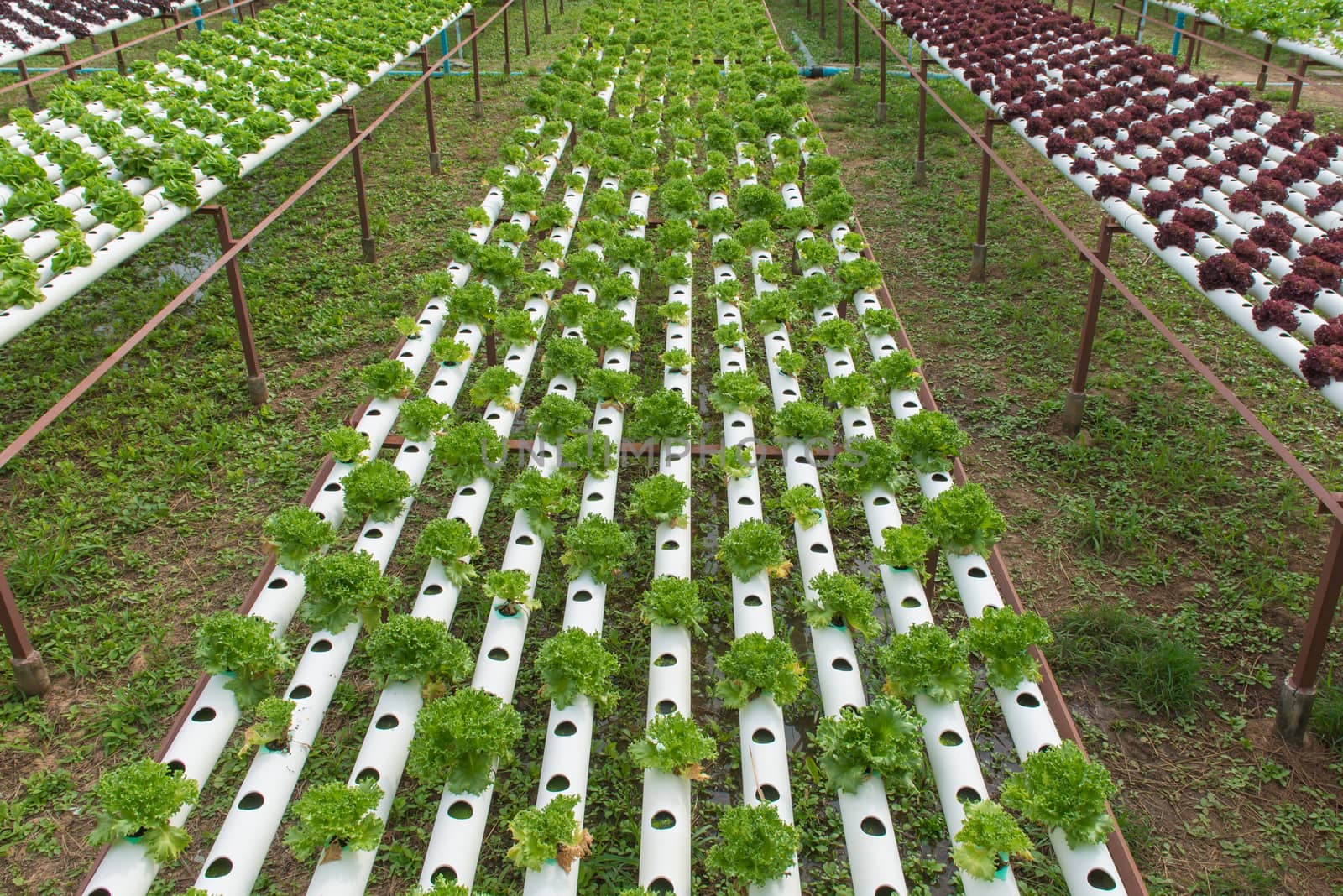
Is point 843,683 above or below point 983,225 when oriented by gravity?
below

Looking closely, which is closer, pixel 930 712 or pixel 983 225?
pixel 930 712

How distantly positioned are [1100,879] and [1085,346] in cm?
421

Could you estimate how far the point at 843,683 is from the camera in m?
4.32

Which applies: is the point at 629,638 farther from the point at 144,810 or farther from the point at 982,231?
the point at 982,231

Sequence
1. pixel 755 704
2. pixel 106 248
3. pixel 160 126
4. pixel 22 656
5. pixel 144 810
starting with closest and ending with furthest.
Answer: pixel 144 810
pixel 755 704
pixel 22 656
pixel 106 248
pixel 160 126

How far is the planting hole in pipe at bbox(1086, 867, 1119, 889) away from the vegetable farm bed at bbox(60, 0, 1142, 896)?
11mm

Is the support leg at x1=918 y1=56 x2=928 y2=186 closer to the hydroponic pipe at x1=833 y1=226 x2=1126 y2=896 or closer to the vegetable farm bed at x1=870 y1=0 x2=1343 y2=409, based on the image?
the vegetable farm bed at x1=870 y1=0 x2=1343 y2=409

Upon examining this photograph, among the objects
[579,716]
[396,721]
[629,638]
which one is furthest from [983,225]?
[396,721]

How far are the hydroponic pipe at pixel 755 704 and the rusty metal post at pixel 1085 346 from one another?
7.62 ft

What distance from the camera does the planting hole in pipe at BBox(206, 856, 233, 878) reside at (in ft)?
11.4

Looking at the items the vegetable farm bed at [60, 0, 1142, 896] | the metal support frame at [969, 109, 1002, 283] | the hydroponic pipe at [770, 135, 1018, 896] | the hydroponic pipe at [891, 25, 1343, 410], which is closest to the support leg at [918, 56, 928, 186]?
the metal support frame at [969, 109, 1002, 283]

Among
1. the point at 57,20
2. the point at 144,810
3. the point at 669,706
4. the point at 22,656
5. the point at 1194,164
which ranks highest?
the point at 57,20

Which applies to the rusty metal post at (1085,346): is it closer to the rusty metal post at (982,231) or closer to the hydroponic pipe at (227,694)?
the rusty metal post at (982,231)

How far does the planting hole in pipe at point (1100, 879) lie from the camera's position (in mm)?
3441
